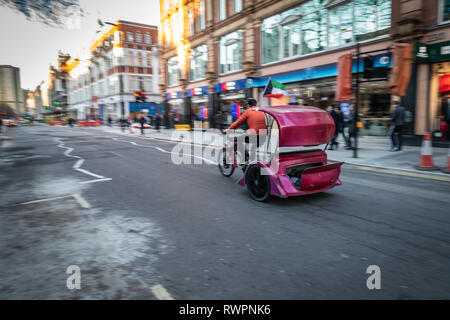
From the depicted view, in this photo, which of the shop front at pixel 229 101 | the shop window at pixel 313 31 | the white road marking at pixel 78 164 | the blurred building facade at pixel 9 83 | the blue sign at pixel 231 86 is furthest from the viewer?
the blurred building facade at pixel 9 83

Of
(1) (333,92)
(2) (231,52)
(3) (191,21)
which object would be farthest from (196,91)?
(1) (333,92)

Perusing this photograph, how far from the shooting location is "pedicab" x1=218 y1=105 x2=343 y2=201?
4.84 meters

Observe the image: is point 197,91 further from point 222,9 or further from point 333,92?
point 333,92

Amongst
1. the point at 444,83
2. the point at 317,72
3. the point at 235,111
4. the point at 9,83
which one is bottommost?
the point at 235,111

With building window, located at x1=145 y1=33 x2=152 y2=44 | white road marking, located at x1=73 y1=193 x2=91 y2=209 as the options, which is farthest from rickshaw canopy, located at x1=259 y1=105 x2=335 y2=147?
building window, located at x1=145 y1=33 x2=152 y2=44

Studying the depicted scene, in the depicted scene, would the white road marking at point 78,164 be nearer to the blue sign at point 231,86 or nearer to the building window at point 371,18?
the blue sign at point 231,86

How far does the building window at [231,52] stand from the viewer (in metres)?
22.0

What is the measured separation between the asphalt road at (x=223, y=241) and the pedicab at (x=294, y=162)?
32cm

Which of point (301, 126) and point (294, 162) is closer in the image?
point (301, 126)

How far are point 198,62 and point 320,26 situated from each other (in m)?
13.7

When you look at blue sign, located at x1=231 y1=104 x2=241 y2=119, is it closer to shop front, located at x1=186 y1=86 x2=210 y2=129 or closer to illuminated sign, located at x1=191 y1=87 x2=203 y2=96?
shop front, located at x1=186 y1=86 x2=210 y2=129

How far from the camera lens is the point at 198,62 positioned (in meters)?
26.9

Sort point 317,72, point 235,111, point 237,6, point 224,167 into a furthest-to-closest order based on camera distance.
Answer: point 235,111, point 237,6, point 317,72, point 224,167

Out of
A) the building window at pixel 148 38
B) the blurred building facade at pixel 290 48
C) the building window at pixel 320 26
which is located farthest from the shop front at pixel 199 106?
the building window at pixel 148 38
